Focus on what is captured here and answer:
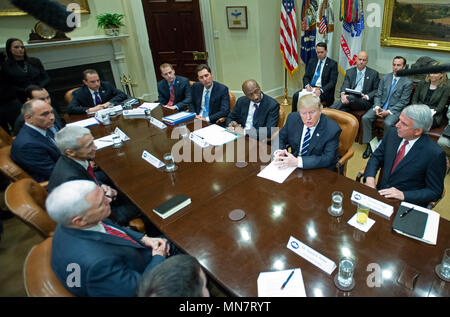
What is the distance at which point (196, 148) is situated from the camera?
8.24ft

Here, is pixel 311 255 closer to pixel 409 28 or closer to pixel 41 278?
pixel 41 278

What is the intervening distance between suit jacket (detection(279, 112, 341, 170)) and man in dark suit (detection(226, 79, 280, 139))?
1.82ft

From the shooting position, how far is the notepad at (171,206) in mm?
1683

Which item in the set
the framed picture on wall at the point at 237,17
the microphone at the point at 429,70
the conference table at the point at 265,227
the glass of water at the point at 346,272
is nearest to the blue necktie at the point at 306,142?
the conference table at the point at 265,227

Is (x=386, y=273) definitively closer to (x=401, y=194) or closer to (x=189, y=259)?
(x=401, y=194)

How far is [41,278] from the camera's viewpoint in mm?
1180

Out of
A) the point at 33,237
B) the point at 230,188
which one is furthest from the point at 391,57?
the point at 33,237

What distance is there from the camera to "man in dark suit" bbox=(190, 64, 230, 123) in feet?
12.1

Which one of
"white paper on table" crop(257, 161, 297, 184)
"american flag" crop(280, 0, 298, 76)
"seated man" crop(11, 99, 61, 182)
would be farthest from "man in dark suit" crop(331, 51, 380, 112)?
"seated man" crop(11, 99, 61, 182)

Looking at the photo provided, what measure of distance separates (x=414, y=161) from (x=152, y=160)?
2003 millimetres

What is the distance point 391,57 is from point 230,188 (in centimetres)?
431

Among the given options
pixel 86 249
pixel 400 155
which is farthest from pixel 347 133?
pixel 86 249

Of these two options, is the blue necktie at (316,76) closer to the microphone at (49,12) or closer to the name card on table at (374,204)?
the name card on table at (374,204)

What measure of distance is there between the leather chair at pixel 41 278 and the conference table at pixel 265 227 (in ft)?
1.84
